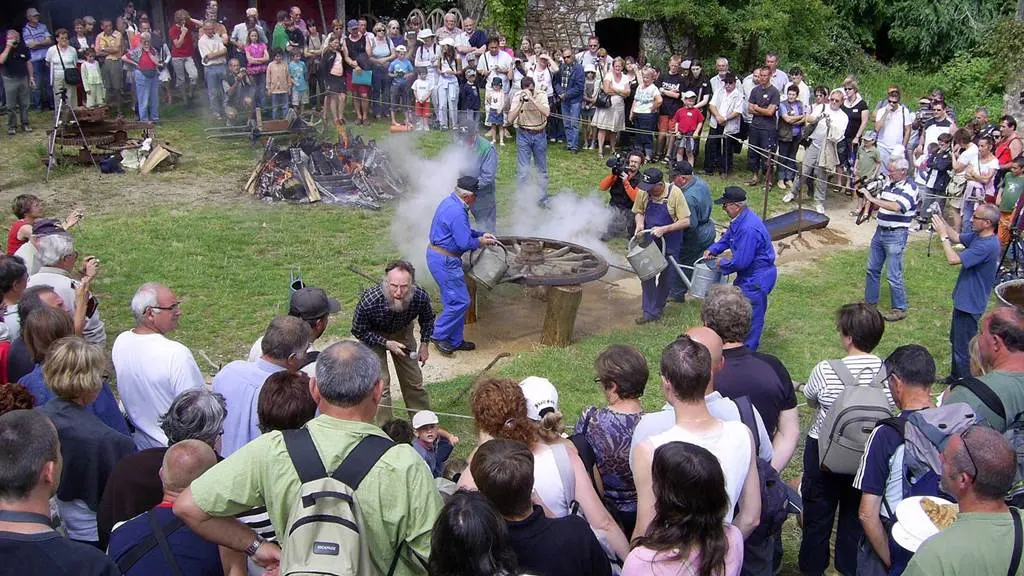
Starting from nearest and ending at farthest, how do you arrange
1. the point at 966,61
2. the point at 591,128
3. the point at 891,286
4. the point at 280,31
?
the point at 891,286
the point at 591,128
the point at 280,31
the point at 966,61

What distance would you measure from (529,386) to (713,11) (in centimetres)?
1679

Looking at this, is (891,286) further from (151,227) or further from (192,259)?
(151,227)

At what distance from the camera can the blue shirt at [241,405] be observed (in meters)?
4.70

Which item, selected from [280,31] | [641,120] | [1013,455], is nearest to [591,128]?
[641,120]

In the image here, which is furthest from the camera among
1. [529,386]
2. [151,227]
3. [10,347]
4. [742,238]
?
[151,227]

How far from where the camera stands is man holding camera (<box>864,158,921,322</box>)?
30.2 ft

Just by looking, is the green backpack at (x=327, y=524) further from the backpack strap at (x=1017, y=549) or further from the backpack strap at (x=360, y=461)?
the backpack strap at (x=1017, y=549)

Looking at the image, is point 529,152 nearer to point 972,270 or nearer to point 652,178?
point 652,178

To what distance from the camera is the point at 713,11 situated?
63.1 ft

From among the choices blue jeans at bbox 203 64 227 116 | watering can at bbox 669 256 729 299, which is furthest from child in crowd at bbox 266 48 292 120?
watering can at bbox 669 256 729 299

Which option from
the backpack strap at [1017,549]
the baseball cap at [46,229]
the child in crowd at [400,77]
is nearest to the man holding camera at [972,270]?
the backpack strap at [1017,549]

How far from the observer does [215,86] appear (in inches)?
666

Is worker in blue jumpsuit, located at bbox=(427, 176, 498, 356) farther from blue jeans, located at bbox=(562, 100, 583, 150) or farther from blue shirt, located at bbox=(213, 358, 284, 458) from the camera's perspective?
blue jeans, located at bbox=(562, 100, 583, 150)

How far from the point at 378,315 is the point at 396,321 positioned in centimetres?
16
